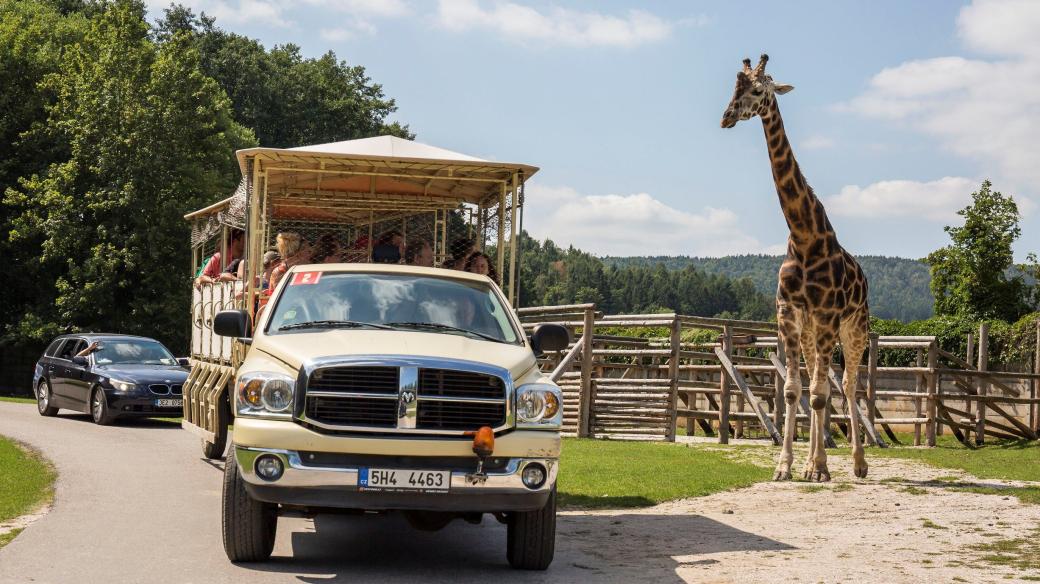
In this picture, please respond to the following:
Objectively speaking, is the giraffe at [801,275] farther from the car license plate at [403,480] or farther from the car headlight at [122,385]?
the car headlight at [122,385]

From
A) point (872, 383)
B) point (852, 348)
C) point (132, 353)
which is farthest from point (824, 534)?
point (132, 353)

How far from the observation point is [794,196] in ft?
45.6

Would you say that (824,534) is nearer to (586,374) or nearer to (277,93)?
(586,374)

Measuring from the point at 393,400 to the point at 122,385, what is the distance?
14.5 metres

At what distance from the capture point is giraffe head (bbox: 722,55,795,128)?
44.2ft

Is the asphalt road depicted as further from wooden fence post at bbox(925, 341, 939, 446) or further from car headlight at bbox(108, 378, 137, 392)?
wooden fence post at bbox(925, 341, 939, 446)

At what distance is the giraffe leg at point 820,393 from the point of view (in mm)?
13531

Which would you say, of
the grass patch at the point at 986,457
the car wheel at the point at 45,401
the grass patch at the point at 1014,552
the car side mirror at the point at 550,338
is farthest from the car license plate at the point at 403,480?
the car wheel at the point at 45,401

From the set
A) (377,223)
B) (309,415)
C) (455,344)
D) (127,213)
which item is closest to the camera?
(309,415)

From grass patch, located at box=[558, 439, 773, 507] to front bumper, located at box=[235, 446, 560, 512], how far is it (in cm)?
396

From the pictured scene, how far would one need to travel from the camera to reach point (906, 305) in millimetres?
179625

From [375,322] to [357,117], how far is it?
53.3 meters

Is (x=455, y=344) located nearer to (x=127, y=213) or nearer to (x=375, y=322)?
(x=375, y=322)

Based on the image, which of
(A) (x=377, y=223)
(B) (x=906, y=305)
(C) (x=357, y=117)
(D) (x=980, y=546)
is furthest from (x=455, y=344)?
(B) (x=906, y=305)
